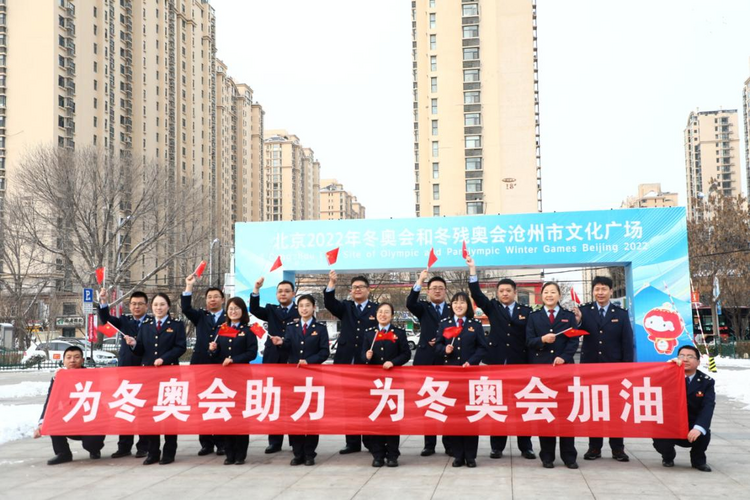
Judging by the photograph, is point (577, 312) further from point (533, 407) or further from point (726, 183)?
point (726, 183)

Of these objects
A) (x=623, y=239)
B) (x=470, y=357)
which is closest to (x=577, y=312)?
(x=470, y=357)

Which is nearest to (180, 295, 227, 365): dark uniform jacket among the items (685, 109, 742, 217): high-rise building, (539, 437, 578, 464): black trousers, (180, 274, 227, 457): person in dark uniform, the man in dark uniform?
(180, 274, 227, 457): person in dark uniform

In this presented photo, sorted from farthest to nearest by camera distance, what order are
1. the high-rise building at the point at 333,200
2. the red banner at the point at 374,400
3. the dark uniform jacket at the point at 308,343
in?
the high-rise building at the point at 333,200
the dark uniform jacket at the point at 308,343
the red banner at the point at 374,400

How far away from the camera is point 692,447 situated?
23.0 feet

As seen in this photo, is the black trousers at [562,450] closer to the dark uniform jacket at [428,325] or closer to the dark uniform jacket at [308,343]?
the dark uniform jacket at [428,325]

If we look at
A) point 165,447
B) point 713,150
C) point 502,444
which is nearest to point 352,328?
point 502,444

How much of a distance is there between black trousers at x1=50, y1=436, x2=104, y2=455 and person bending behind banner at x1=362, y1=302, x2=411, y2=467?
308 cm

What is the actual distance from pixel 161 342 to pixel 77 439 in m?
1.40

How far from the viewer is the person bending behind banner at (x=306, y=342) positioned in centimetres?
774

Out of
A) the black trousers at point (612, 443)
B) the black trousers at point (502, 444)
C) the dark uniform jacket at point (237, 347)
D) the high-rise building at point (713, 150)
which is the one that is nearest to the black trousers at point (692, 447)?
the black trousers at point (612, 443)

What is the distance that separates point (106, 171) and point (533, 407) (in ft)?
94.6

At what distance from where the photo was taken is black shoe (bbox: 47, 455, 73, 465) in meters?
7.89

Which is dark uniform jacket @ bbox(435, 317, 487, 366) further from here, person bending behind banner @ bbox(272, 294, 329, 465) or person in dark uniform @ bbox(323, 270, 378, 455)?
person bending behind banner @ bbox(272, 294, 329, 465)

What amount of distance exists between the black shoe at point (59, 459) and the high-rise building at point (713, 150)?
12238 cm
